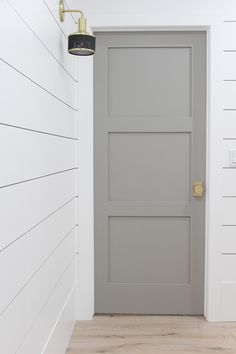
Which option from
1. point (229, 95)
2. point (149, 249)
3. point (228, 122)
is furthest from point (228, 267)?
point (229, 95)

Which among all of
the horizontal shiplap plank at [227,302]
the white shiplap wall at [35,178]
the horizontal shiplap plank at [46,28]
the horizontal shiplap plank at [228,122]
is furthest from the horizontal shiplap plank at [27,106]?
the horizontal shiplap plank at [227,302]

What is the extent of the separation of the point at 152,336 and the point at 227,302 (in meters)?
0.63

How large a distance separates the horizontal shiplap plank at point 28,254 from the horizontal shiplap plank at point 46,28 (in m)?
0.84

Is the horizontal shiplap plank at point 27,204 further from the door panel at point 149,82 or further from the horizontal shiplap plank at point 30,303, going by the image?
the door panel at point 149,82

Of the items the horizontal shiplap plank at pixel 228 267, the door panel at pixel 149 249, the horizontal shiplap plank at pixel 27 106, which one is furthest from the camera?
the door panel at pixel 149 249

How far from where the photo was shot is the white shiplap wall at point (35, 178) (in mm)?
1725

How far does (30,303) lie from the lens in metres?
2.12

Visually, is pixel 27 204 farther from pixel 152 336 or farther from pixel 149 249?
pixel 149 249

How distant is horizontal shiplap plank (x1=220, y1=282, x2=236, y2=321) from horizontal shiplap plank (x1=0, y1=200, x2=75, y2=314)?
1.29 m

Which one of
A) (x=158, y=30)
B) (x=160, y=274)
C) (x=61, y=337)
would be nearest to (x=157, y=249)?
(x=160, y=274)

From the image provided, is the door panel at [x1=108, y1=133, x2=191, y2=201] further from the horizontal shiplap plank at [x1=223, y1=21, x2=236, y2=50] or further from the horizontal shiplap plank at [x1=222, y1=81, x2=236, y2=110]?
the horizontal shiplap plank at [x1=223, y1=21, x2=236, y2=50]

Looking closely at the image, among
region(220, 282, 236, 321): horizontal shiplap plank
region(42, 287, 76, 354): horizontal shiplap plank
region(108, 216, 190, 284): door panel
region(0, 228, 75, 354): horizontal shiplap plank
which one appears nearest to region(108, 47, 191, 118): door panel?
region(108, 216, 190, 284): door panel

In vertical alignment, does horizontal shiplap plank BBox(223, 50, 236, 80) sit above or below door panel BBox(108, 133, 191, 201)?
above

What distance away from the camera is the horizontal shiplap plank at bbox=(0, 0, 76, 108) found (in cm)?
169
